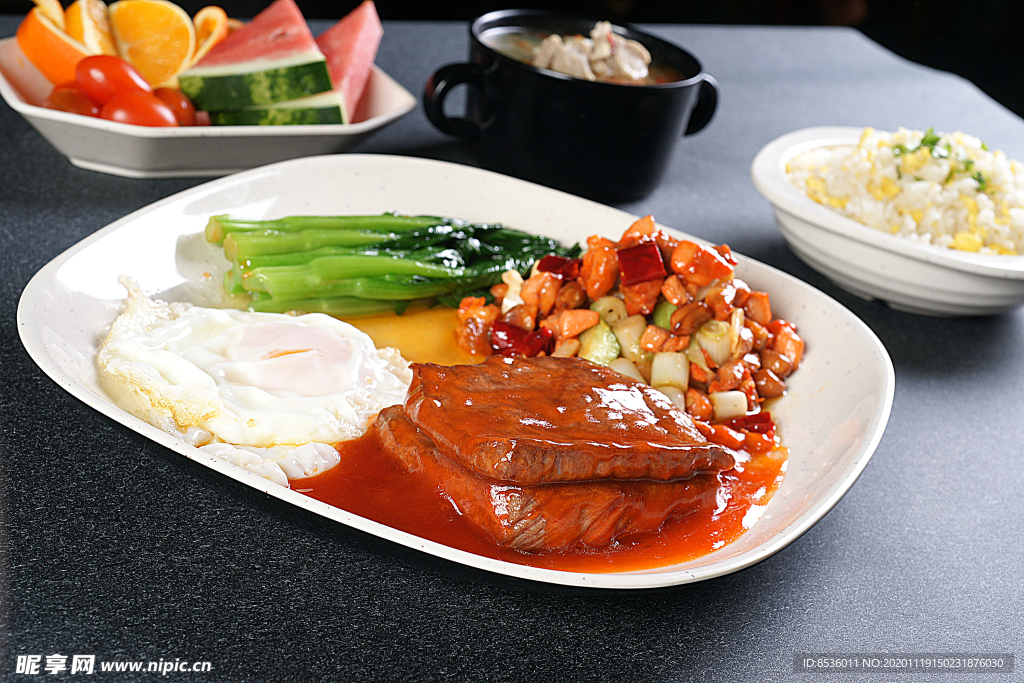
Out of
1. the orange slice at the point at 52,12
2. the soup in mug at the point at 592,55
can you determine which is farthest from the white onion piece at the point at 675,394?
the orange slice at the point at 52,12

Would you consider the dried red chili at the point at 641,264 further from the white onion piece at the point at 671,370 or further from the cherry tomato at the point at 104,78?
the cherry tomato at the point at 104,78

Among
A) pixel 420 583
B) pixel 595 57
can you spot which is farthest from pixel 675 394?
pixel 595 57

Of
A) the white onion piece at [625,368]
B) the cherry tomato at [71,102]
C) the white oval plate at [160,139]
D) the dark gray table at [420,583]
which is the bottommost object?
the dark gray table at [420,583]

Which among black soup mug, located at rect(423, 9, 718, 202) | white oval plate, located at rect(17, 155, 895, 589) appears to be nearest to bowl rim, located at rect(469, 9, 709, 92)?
black soup mug, located at rect(423, 9, 718, 202)

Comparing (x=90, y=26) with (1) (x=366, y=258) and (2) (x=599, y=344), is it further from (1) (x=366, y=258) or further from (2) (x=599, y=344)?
(2) (x=599, y=344)

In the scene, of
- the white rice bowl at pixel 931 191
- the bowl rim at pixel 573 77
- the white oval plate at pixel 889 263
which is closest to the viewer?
the white oval plate at pixel 889 263

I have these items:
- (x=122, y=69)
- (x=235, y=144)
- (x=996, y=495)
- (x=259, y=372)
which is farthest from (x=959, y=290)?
(x=122, y=69)

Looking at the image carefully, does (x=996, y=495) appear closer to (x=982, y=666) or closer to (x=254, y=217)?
(x=982, y=666)
